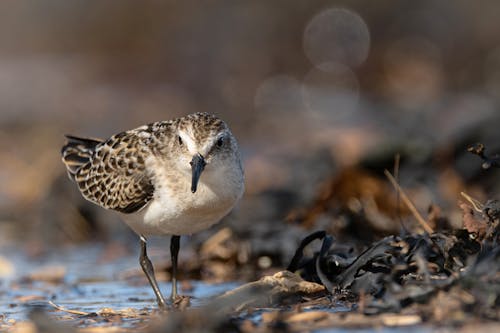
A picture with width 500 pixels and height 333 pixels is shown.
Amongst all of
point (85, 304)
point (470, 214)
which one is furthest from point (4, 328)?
point (470, 214)

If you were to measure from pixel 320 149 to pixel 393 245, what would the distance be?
16.5 feet

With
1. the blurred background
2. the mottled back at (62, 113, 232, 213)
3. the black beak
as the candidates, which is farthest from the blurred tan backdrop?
the black beak

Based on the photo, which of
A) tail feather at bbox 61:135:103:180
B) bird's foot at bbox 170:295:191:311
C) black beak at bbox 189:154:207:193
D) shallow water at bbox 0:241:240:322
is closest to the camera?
black beak at bbox 189:154:207:193

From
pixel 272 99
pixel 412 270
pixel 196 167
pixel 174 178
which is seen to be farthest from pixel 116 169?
pixel 272 99

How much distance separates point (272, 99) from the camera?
1717 centimetres

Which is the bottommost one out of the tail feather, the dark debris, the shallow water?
the dark debris

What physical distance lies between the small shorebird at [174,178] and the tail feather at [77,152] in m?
0.74

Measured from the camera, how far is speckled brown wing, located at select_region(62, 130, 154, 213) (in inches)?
227

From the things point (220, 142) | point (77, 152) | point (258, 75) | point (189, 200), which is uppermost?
point (258, 75)

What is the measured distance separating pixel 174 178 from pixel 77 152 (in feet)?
6.00

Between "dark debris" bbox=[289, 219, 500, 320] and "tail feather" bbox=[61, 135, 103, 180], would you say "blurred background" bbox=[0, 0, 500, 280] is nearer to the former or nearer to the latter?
"dark debris" bbox=[289, 219, 500, 320]

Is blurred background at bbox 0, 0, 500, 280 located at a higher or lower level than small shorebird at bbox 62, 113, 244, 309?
higher

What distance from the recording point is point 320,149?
10109 millimetres

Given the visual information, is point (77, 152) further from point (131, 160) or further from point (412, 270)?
point (412, 270)
